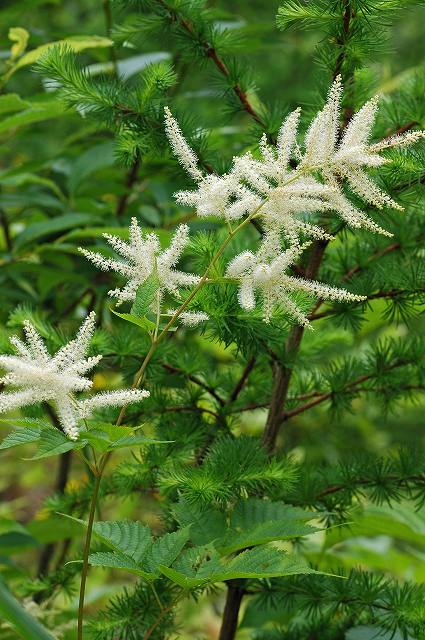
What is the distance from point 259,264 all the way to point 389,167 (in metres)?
0.26

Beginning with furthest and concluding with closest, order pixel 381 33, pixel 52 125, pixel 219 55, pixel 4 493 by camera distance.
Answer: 1. pixel 4 493
2. pixel 52 125
3. pixel 219 55
4. pixel 381 33

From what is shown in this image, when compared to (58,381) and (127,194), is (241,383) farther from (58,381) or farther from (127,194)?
(127,194)

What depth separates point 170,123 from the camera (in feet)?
3.06

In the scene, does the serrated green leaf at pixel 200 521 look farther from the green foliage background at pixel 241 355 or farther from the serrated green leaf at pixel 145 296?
the serrated green leaf at pixel 145 296

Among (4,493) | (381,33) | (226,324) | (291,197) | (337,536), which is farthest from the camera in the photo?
(4,493)

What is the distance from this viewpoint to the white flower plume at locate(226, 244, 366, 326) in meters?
0.89

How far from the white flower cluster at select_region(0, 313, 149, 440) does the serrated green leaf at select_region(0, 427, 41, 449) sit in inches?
1.6

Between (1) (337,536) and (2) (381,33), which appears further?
(1) (337,536)

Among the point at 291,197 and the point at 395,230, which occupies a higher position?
the point at 395,230

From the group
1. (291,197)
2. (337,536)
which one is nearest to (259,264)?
(291,197)

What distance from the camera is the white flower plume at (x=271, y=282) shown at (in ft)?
2.91

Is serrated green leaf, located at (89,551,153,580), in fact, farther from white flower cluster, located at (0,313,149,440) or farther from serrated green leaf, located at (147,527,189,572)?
white flower cluster, located at (0,313,149,440)

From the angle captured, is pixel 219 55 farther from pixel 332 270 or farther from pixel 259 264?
pixel 259 264

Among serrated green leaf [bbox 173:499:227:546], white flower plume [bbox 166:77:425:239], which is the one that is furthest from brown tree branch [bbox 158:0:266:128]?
serrated green leaf [bbox 173:499:227:546]
